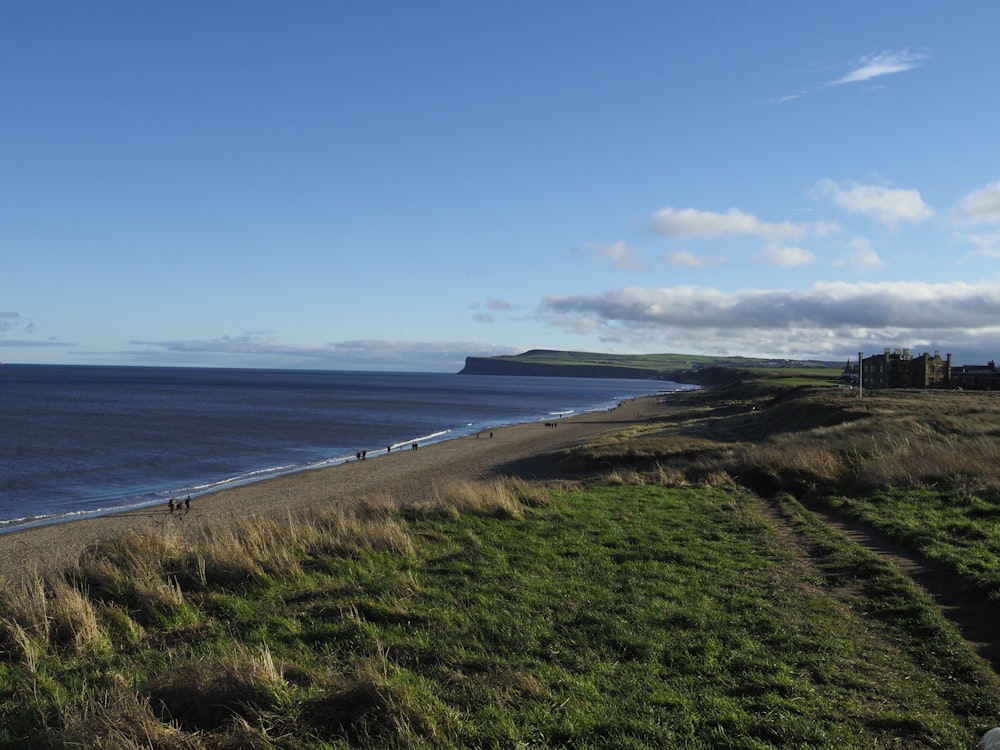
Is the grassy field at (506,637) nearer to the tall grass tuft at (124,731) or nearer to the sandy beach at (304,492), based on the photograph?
the tall grass tuft at (124,731)

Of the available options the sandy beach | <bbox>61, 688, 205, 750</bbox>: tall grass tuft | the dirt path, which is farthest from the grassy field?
the sandy beach

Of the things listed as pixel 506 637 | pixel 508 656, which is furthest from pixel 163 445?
pixel 508 656

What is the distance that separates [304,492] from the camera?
33312 millimetres

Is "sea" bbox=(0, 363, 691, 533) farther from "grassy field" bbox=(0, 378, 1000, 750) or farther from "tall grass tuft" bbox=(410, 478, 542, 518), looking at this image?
"grassy field" bbox=(0, 378, 1000, 750)

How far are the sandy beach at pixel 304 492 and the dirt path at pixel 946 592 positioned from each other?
11.5 metres

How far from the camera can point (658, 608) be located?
897cm

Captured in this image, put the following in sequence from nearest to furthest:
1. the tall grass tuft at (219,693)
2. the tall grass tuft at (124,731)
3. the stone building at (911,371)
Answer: the tall grass tuft at (124,731), the tall grass tuft at (219,693), the stone building at (911,371)

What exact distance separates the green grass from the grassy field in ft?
0.10

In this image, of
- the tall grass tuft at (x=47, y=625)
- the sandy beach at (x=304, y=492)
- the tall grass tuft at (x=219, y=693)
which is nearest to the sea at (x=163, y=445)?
the sandy beach at (x=304, y=492)

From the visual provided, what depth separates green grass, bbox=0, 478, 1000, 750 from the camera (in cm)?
585

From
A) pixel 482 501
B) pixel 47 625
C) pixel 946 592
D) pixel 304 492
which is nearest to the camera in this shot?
pixel 47 625

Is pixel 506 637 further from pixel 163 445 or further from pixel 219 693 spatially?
pixel 163 445

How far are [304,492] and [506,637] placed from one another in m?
27.2

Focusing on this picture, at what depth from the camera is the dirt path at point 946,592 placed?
8.25 m
